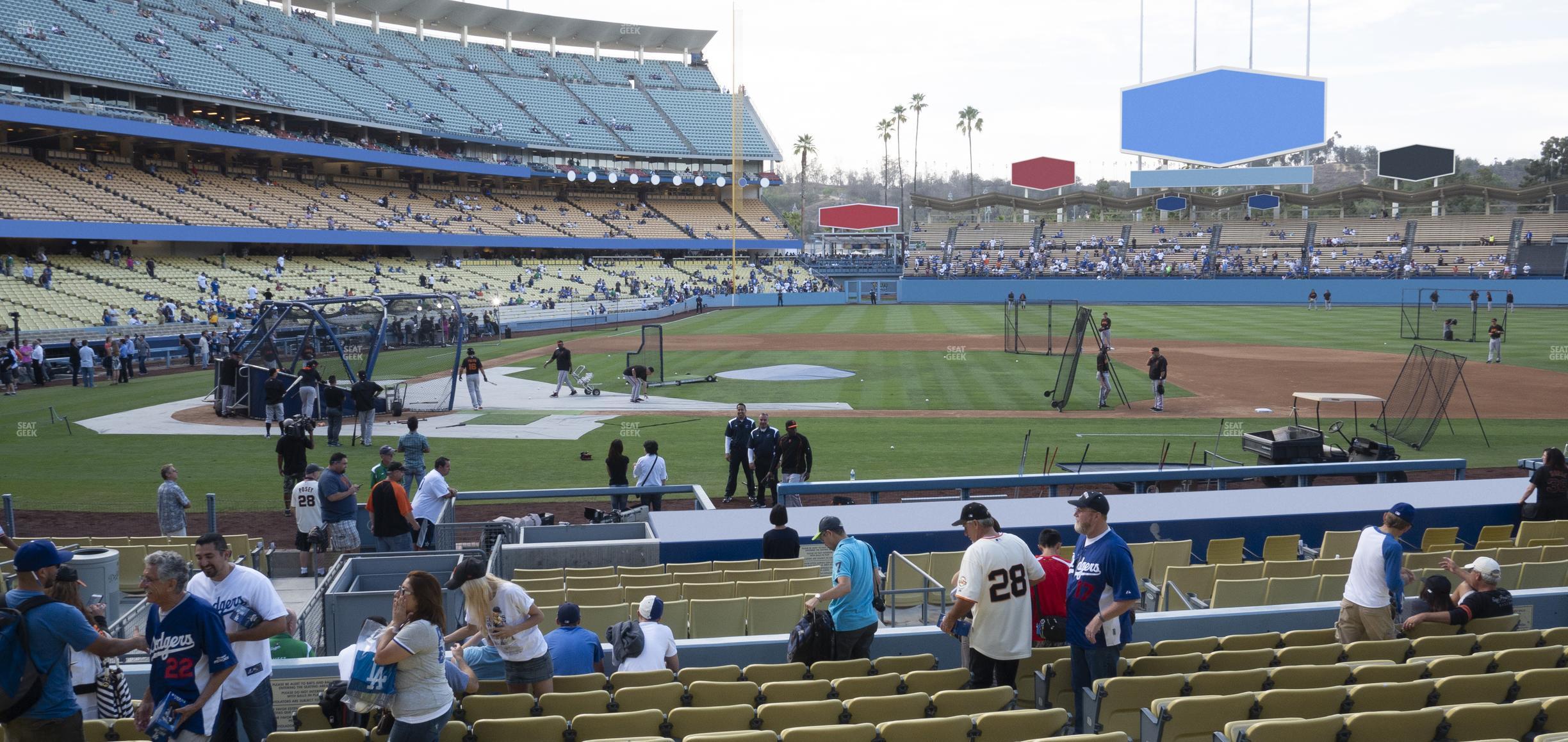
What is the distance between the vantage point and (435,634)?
17.5ft

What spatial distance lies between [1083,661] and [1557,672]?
114 inches

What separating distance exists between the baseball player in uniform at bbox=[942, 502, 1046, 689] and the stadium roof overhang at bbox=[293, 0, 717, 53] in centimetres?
9070

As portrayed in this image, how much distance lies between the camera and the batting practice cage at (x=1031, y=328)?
38156mm

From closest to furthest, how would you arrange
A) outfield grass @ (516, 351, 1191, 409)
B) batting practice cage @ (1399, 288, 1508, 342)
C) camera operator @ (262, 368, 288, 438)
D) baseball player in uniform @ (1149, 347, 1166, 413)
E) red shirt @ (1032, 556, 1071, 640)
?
1. red shirt @ (1032, 556, 1071, 640)
2. camera operator @ (262, 368, 288, 438)
3. baseball player in uniform @ (1149, 347, 1166, 413)
4. outfield grass @ (516, 351, 1191, 409)
5. batting practice cage @ (1399, 288, 1508, 342)

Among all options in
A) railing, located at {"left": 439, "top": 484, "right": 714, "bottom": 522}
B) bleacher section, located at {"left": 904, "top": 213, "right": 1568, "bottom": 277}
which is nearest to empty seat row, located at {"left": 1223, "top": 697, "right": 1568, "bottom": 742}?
railing, located at {"left": 439, "top": 484, "right": 714, "bottom": 522}

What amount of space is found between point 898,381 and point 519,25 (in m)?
77.4

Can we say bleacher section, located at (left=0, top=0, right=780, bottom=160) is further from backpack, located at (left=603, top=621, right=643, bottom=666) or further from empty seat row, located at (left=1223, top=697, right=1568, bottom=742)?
empty seat row, located at (left=1223, top=697, right=1568, bottom=742)

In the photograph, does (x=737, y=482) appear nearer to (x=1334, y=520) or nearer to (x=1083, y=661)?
(x=1334, y=520)

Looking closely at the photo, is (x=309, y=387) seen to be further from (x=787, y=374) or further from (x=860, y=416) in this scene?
(x=787, y=374)

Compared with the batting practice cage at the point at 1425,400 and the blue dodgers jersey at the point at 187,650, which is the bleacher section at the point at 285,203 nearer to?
the blue dodgers jersey at the point at 187,650

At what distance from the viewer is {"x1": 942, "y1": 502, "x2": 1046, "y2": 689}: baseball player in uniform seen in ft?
20.9

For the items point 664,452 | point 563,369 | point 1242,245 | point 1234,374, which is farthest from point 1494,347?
point 1242,245

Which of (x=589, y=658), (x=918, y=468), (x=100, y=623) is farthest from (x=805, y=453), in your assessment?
(x=100, y=623)

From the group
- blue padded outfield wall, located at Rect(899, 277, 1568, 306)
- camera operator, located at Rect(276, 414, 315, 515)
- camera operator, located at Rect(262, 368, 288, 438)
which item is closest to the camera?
camera operator, located at Rect(276, 414, 315, 515)
